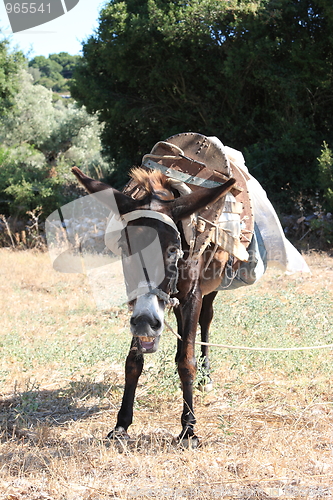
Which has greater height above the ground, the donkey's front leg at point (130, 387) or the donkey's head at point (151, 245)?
the donkey's head at point (151, 245)

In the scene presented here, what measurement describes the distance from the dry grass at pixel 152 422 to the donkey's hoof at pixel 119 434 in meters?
0.05

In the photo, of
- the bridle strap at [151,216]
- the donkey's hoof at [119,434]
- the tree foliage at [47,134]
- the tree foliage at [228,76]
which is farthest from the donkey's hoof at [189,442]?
the tree foliage at [47,134]

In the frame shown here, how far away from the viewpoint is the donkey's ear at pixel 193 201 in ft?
9.19

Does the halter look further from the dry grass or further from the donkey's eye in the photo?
the dry grass

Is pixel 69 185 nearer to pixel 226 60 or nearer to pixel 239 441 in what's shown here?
pixel 226 60

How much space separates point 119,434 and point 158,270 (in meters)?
1.27

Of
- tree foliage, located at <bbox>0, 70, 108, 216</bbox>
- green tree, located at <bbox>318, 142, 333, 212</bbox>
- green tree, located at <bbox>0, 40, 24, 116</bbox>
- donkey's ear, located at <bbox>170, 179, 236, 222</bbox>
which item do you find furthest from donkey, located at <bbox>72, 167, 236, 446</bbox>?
tree foliage, located at <bbox>0, 70, 108, 216</bbox>

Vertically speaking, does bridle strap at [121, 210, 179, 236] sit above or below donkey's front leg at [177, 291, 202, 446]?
above

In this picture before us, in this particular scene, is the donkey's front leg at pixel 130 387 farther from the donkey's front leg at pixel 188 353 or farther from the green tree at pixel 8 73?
the green tree at pixel 8 73

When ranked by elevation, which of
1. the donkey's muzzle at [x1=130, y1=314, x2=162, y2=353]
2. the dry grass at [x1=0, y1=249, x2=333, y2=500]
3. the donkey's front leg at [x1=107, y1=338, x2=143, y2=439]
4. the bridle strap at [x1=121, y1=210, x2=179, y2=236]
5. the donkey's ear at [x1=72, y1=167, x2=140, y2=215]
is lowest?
the dry grass at [x1=0, y1=249, x2=333, y2=500]

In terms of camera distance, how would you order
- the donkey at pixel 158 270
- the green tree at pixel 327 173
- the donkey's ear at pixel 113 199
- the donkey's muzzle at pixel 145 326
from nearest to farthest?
the donkey's muzzle at pixel 145 326 < the donkey at pixel 158 270 < the donkey's ear at pixel 113 199 < the green tree at pixel 327 173

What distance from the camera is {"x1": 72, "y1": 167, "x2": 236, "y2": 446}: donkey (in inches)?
108

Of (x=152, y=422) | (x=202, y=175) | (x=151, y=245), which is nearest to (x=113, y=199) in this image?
(x=151, y=245)

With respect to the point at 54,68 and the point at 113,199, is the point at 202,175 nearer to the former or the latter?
the point at 113,199
